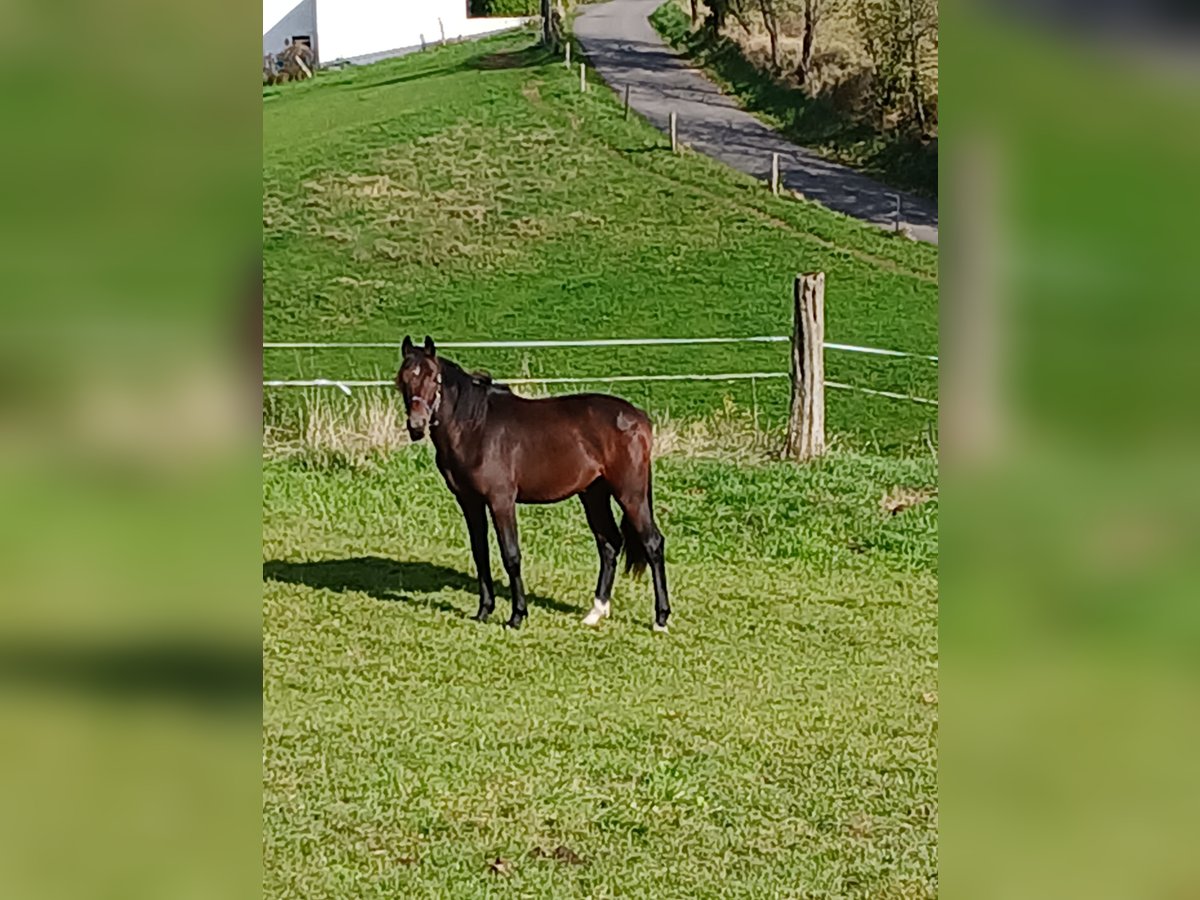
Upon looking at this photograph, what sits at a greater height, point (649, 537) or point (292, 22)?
point (292, 22)

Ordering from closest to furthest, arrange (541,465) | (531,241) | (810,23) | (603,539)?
(541,465) → (603,539) → (810,23) → (531,241)

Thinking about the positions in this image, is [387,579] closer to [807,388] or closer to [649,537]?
[649,537]

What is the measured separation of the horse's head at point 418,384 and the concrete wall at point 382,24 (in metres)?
1.17

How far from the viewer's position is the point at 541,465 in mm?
2957

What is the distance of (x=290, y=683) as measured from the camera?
107 inches

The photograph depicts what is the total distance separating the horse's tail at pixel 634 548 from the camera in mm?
3025

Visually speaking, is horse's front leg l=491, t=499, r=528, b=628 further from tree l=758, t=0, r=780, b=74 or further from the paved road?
tree l=758, t=0, r=780, b=74

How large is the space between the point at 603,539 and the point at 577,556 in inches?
14.1

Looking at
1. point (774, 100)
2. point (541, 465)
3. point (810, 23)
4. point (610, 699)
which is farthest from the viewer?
point (774, 100)

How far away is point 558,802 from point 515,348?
2032mm

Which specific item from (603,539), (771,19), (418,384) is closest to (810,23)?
(771,19)
